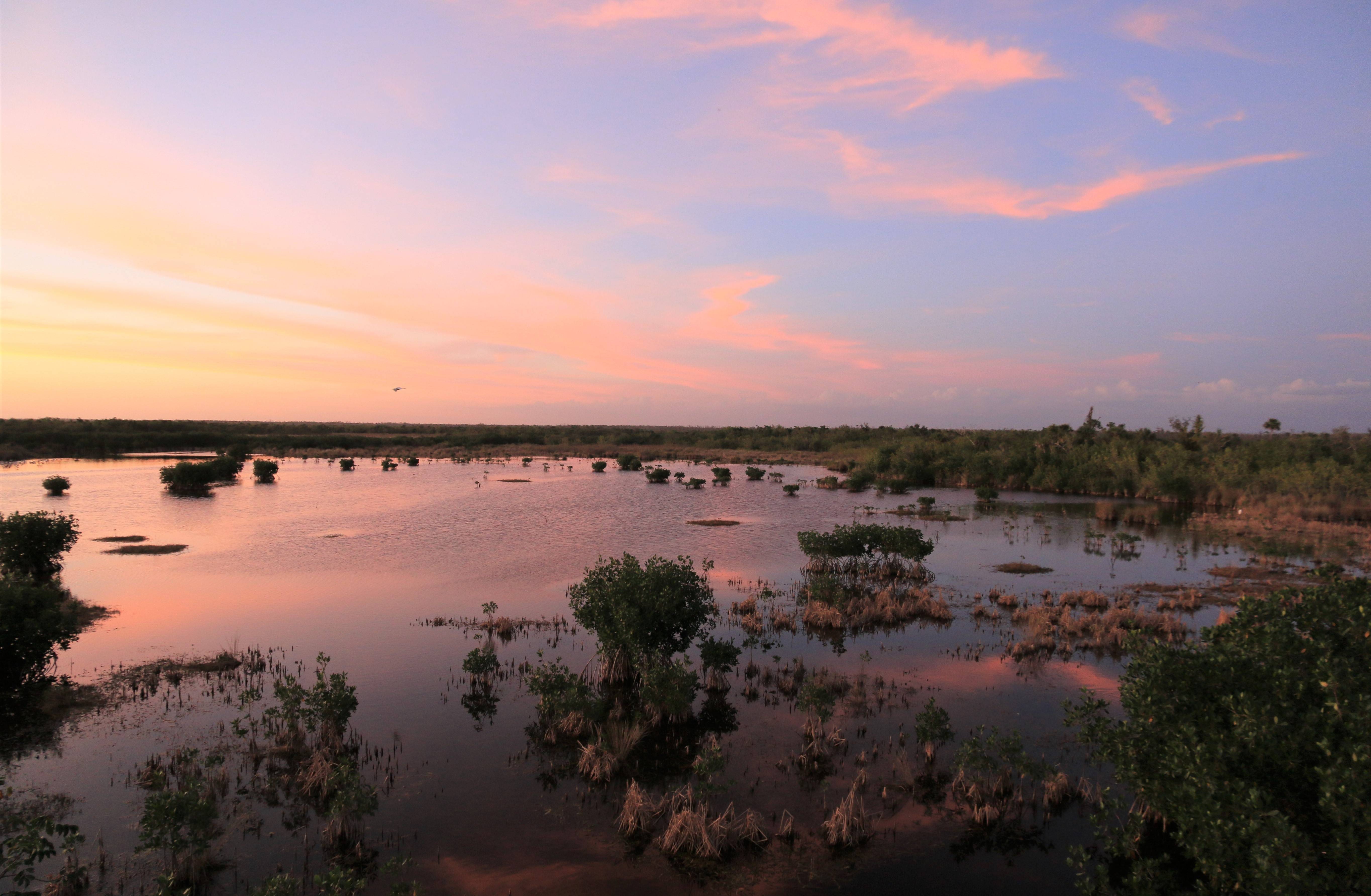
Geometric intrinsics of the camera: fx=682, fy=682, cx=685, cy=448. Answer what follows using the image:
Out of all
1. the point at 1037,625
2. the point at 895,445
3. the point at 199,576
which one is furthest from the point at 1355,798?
the point at 895,445

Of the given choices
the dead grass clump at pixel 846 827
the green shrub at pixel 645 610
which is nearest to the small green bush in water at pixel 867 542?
the green shrub at pixel 645 610

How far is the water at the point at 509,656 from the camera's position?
1027 centimetres

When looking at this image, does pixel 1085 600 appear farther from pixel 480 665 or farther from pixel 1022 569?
pixel 480 665

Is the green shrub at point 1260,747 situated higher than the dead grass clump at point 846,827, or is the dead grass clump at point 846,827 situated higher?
the green shrub at point 1260,747

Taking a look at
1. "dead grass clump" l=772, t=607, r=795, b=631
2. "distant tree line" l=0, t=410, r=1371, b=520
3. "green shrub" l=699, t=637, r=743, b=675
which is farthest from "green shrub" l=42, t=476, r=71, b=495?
"green shrub" l=699, t=637, r=743, b=675

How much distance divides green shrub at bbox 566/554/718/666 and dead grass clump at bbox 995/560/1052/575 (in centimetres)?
1752

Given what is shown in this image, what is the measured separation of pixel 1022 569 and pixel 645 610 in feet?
67.1

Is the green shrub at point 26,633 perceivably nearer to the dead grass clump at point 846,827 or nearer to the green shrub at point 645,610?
the green shrub at point 645,610

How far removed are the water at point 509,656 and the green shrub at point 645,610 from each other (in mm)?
1609

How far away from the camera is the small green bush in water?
2678 centimetres

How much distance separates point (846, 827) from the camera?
10602 mm

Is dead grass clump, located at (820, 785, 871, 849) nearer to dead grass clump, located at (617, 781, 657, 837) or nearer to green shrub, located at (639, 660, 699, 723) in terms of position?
dead grass clump, located at (617, 781, 657, 837)

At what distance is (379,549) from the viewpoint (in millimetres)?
33469

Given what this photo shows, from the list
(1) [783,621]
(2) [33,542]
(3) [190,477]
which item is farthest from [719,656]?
(3) [190,477]
